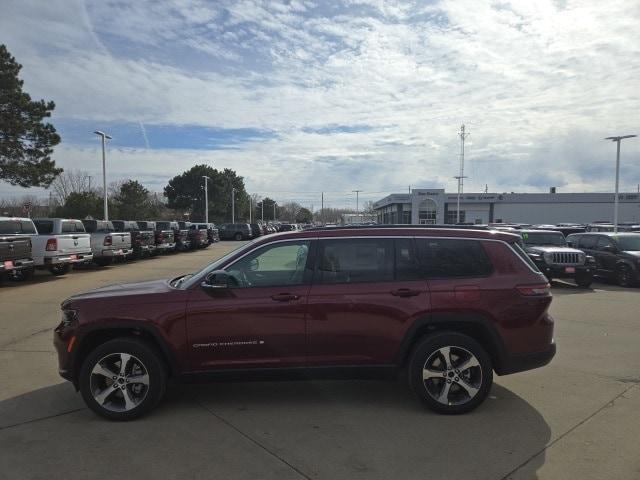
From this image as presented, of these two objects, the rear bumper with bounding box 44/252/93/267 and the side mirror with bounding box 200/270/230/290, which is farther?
the rear bumper with bounding box 44/252/93/267

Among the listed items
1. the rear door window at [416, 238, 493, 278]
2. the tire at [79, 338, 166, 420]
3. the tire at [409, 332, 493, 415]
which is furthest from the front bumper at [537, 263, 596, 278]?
the tire at [79, 338, 166, 420]

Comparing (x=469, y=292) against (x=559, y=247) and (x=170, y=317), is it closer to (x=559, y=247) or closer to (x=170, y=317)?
(x=170, y=317)

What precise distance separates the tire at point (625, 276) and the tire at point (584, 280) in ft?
4.33

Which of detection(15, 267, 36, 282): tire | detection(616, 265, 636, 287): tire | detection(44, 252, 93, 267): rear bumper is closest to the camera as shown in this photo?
detection(616, 265, 636, 287): tire

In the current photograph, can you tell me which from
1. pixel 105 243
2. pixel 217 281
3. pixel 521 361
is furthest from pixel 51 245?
pixel 521 361

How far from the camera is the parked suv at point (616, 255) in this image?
47.0 ft

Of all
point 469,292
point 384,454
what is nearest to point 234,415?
point 384,454

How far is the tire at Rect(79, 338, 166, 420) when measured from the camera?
447cm

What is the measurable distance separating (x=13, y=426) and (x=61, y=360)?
2.11ft

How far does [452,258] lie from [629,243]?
13420 mm

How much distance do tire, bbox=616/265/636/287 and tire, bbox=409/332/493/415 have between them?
40.0 ft

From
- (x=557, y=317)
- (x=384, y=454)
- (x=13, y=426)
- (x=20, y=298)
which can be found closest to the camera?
(x=384, y=454)

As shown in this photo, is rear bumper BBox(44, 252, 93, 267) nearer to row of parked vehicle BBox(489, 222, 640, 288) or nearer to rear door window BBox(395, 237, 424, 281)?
rear door window BBox(395, 237, 424, 281)

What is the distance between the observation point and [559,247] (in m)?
15.2
